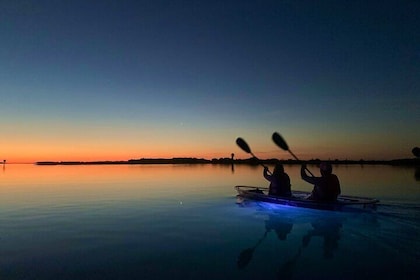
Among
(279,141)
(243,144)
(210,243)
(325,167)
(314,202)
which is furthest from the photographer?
(243,144)

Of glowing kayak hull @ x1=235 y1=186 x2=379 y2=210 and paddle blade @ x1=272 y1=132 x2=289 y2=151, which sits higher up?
paddle blade @ x1=272 y1=132 x2=289 y2=151

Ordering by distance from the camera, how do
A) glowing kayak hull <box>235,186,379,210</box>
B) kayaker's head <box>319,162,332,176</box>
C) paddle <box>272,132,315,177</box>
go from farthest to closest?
1. paddle <box>272,132,315,177</box>
2. kayaker's head <box>319,162,332,176</box>
3. glowing kayak hull <box>235,186,379,210</box>

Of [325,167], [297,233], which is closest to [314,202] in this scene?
[325,167]

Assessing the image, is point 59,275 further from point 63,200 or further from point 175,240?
point 63,200

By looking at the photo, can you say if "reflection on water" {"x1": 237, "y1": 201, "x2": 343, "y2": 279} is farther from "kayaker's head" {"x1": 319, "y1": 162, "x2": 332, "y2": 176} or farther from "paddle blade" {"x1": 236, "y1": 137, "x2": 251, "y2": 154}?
"paddle blade" {"x1": 236, "y1": 137, "x2": 251, "y2": 154}

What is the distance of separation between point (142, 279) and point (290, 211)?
33.9 feet

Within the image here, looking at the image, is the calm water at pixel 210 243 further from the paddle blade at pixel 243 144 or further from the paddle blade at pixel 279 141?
the paddle blade at pixel 243 144

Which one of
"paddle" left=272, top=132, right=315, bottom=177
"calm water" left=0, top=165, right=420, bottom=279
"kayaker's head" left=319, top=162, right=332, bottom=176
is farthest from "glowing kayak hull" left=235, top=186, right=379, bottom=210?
"paddle" left=272, top=132, right=315, bottom=177

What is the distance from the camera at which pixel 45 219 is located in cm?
1469

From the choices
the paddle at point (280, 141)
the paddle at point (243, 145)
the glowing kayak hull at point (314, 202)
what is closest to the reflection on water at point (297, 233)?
the glowing kayak hull at point (314, 202)

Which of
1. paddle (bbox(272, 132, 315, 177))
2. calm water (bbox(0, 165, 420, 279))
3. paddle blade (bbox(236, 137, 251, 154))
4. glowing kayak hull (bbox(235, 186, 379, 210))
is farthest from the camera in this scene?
paddle blade (bbox(236, 137, 251, 154))

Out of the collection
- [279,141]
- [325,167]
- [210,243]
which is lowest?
[210,243]

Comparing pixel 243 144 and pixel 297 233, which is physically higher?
pixel 243 144

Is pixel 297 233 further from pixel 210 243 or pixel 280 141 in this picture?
pixel 280 141
